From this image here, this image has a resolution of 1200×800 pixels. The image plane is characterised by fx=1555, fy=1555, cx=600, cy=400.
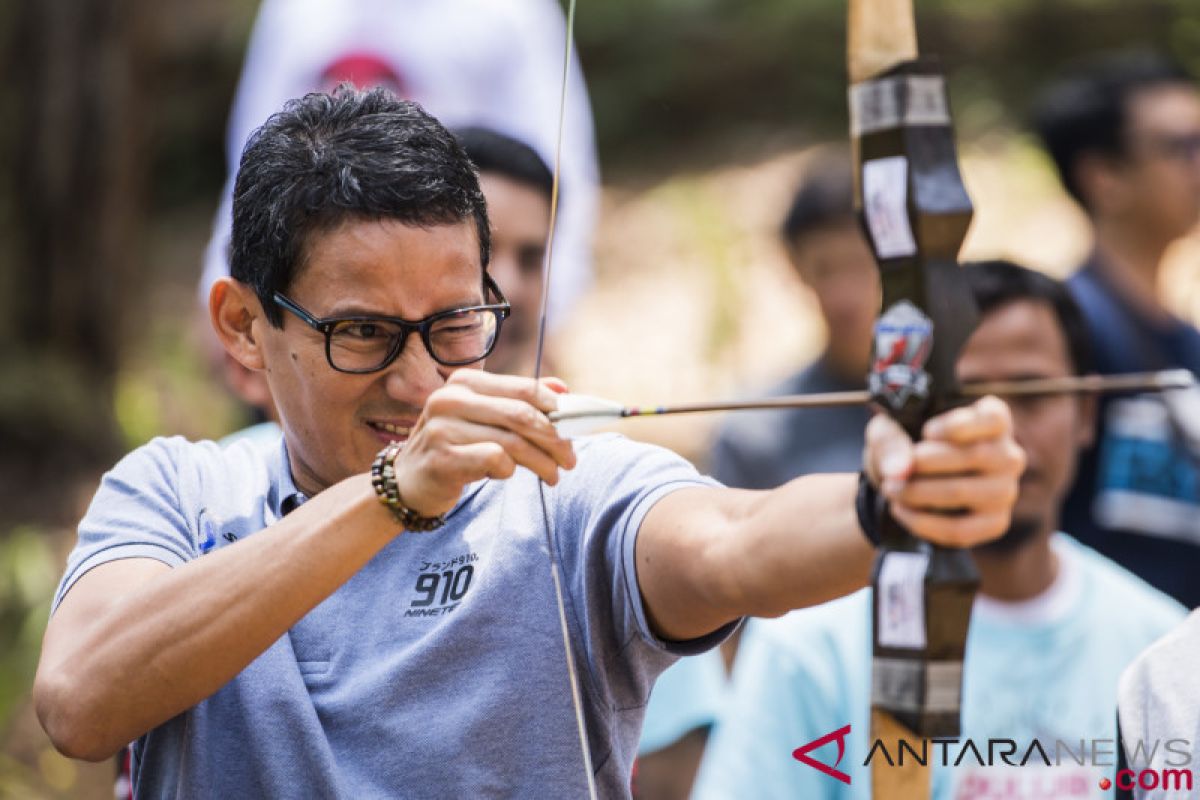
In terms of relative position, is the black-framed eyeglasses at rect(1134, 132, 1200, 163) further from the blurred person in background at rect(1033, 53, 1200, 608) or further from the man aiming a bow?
the man aiming a bow

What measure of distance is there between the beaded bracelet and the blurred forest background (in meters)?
3.53

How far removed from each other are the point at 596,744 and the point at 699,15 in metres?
9.70

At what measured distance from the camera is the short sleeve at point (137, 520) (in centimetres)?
197

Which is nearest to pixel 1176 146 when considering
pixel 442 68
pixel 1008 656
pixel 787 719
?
pixel 442 68

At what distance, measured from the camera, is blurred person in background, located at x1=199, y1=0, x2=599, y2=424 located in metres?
4.01

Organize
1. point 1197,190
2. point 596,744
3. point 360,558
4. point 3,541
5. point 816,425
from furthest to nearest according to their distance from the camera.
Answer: point 3,541 < point 1197,190 < point 816,425 < point 596,744 < point 360,558

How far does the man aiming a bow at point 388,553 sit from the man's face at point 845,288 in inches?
96.1

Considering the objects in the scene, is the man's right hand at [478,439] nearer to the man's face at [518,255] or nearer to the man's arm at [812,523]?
the man's arm at [812,523]

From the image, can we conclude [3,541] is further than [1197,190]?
Yes

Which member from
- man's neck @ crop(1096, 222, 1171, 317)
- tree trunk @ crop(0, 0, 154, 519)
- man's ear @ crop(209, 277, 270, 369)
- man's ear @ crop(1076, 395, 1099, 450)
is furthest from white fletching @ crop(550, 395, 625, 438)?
tree trunk @ crop(0, 0, 154, 519)

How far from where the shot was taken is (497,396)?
1.71 m

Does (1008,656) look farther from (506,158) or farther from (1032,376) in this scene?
(506,158)

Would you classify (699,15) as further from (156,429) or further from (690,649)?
(690,649)

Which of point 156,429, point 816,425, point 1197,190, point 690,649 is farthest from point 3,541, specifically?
point 690,649
